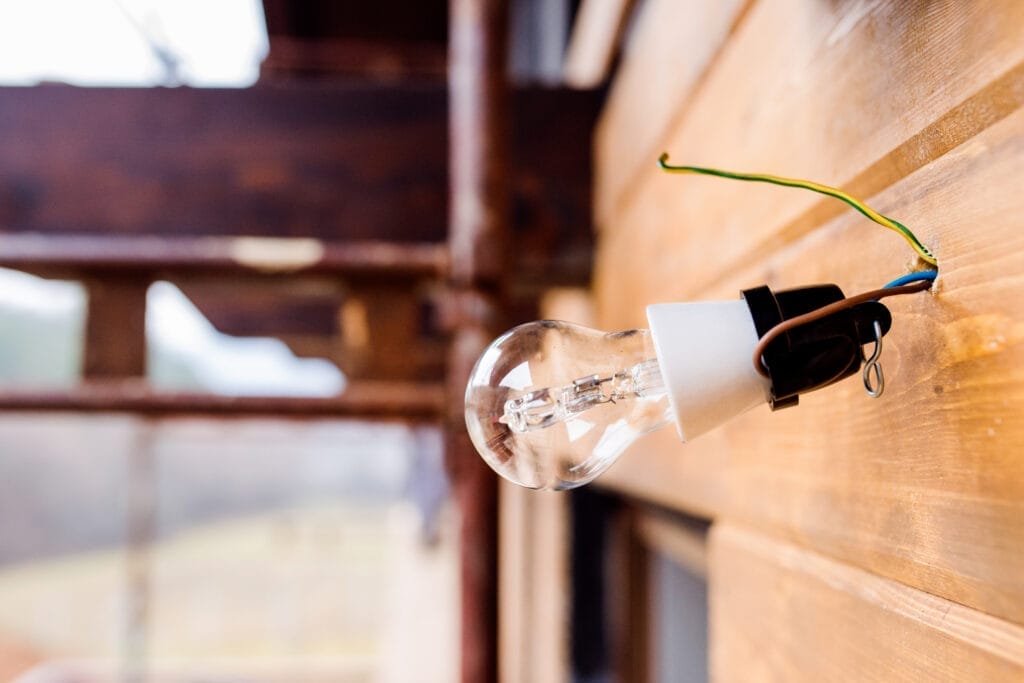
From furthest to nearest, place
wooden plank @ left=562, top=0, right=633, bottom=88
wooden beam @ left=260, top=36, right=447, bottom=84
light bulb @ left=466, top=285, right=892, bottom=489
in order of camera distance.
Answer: wooden beam @ left=260, top=36, right=447, bottom=84 < wooden plank @ left=562, top=0, right=633, bottom=88 < light bulb @ left=466, top=285, right=892, bottom=489

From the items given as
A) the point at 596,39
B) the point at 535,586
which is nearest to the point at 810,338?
the point at 596,39

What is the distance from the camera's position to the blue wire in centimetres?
34

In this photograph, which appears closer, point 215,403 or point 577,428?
point 577,428

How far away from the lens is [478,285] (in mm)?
1030

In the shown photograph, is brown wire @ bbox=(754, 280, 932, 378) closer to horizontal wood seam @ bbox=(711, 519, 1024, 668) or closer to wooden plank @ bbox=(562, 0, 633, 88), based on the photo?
horizontal wood seam @ bbox=(711, 519, 1024, 668)

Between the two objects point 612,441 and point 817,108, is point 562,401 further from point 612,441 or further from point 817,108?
point 817,108

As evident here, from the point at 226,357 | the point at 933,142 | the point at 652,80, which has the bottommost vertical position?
the point at 933,142

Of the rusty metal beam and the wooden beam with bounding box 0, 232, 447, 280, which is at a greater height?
the wooden beam with bounding box 0, 232, 447, 280

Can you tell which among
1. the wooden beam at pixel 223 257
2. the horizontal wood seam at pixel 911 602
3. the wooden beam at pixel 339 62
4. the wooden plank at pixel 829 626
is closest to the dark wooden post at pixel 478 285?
the wooden beam at pixel 223 257

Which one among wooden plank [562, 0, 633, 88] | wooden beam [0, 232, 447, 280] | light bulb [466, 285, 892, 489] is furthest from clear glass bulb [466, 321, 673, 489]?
wooden plank [562, 0, 633, 88]

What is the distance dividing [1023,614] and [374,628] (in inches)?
376

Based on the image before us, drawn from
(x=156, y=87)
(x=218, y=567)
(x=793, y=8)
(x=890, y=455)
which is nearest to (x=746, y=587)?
(x=890, y=455)

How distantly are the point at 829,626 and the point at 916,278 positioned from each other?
0.73 ft

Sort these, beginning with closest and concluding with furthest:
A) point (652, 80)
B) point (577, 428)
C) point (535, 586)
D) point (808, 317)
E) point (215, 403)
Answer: point (808, 317)
point (577, 428)
point (652, 80)
point (215, 403)
point (535, 586)
